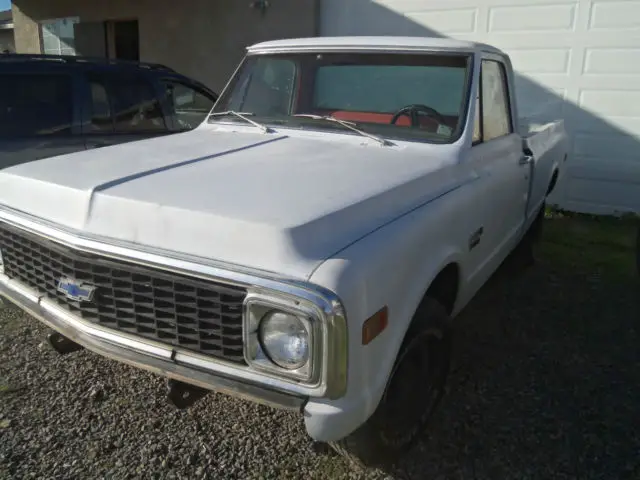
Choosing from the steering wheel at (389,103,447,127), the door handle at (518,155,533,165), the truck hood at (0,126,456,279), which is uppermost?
the steering wheel at (389,103,447,127)

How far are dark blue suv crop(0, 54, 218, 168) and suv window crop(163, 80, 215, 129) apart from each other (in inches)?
0.4

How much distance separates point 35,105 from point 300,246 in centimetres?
368

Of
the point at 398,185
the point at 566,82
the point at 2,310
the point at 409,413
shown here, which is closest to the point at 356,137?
the point at 398,185

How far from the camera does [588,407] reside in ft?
9.78

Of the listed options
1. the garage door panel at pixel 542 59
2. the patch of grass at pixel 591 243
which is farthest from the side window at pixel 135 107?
the garage door panel at pixel 542 59

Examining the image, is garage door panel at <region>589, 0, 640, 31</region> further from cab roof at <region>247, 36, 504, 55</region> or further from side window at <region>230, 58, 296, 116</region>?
side window at <region>230, 58, 296, 116</region>

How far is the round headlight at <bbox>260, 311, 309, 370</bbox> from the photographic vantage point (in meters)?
1.85

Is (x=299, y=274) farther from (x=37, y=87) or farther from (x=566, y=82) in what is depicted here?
(x=566, y=82)

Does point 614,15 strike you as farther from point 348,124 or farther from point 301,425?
point 301,425

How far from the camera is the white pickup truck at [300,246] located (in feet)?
6.09

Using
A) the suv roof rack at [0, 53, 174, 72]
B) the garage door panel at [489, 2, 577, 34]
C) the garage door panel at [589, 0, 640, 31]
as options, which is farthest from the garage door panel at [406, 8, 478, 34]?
the suv roof rack at [0, 53, 174, 72]

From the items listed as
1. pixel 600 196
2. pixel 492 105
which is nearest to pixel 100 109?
pixel 492 105

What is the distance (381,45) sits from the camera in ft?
11.0

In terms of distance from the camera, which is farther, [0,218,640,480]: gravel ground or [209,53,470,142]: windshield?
[209,53,470,142]: windshield
